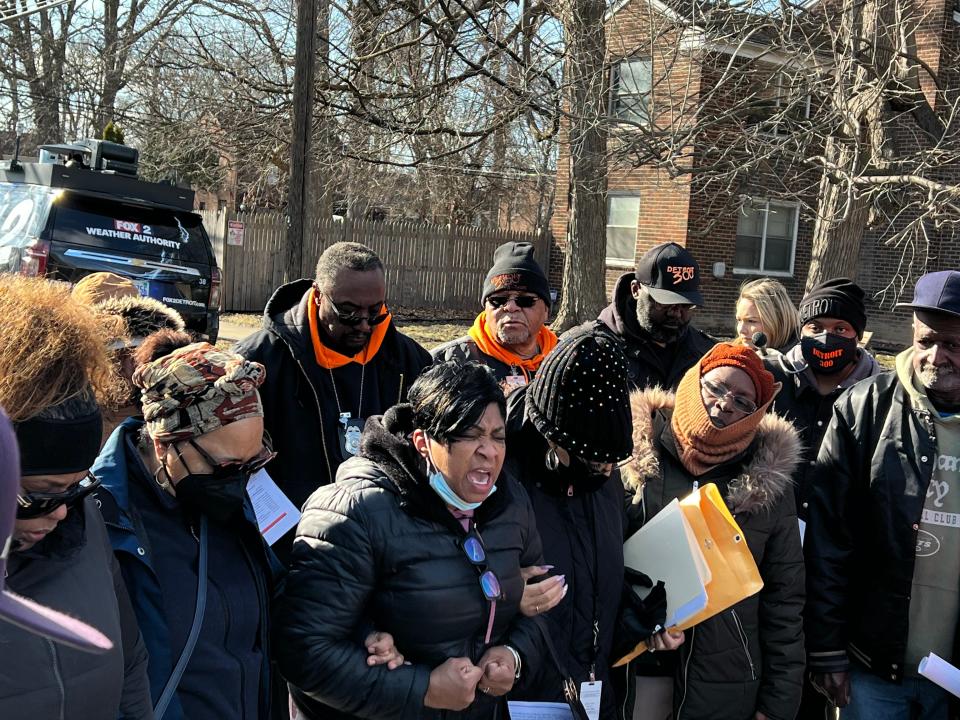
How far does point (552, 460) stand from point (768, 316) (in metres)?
2.66

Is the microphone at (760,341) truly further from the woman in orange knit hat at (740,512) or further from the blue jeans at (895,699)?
the blue jeans at (895,699)

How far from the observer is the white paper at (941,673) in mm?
2910

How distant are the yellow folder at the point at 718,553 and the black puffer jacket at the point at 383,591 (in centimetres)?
62

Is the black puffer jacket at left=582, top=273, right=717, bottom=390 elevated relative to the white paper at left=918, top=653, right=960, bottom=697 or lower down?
elevated

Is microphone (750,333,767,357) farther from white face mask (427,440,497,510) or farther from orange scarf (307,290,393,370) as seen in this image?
white face mask (427,440,497,510)

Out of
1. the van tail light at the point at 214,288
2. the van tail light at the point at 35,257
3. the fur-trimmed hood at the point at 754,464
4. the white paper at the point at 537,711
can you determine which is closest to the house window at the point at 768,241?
the van tail light at the point at 214,288

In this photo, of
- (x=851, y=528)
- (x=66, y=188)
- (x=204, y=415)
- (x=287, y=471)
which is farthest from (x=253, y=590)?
(x=66, y=188)

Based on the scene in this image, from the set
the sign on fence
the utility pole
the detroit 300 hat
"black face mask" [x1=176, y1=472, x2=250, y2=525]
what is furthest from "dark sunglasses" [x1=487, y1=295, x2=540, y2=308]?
the sign on fence

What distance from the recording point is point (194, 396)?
7.34ft

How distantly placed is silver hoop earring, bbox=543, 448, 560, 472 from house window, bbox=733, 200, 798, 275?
18.2 meters

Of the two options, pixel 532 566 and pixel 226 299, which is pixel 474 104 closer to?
pixel 226 299

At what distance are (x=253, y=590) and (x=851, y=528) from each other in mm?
2211

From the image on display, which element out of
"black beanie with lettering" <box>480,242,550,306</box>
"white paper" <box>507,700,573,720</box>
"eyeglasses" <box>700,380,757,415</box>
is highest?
"black beanie with lettering" <box>480,242,550,306</box>

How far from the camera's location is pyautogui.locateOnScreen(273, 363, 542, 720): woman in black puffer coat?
225 centimetres
